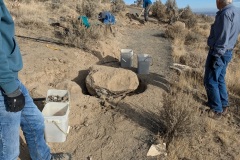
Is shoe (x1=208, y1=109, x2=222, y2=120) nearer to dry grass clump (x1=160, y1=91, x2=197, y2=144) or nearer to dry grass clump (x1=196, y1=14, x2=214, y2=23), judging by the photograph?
dry grass clump (x1=160, y1=91, x2=197, y2=144)

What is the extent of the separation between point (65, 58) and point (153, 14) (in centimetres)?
1233

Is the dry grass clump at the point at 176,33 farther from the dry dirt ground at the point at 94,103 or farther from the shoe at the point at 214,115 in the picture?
the shoe at the point at 214,115

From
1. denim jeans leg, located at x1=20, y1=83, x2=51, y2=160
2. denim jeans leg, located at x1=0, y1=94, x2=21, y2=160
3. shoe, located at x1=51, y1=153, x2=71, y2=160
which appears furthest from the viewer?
shoe, located at x1=51, y1=153, x2=71, y2=160

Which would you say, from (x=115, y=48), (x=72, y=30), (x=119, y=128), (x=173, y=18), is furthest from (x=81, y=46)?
(x=173, y=18)

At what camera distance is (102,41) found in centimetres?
820

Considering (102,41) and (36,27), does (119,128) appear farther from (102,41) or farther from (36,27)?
(36,27)

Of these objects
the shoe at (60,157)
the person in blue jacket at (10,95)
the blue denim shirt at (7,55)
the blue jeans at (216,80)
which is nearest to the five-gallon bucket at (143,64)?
the blue jeans at (216,80)

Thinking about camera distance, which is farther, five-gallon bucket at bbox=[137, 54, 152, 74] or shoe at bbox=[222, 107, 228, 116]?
five-gallon bucket at bbox=[137, 54, 152, 74]

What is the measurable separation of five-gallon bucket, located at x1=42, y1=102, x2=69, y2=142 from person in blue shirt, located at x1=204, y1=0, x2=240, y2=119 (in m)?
2.34

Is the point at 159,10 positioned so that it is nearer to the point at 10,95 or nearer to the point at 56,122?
the point at 56,122

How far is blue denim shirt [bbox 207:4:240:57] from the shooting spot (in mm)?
3893

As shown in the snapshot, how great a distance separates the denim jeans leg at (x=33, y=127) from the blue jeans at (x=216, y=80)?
9.02ft

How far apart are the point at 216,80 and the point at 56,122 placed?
2580mm

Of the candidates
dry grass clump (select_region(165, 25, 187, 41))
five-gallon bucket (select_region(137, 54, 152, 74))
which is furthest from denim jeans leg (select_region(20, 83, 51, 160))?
dry grass clump (select_region(165, 25, 187, 41))
